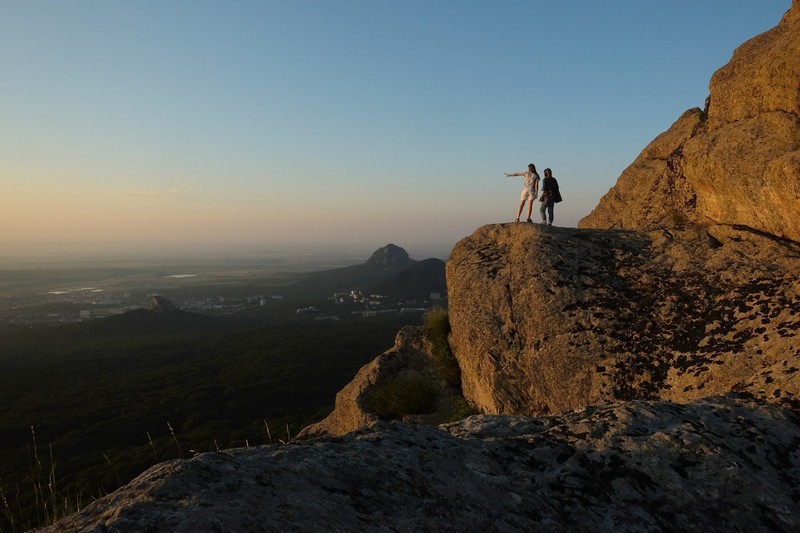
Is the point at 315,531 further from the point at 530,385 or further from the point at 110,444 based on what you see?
the point at 110,444

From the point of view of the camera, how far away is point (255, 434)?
198ft

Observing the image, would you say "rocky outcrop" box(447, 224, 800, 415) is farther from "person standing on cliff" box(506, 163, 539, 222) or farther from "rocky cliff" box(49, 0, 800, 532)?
"person standing on cliff" box(506, 163, 539, 222)

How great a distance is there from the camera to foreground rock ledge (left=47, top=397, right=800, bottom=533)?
3504 mm

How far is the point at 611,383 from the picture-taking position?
11.4 meters

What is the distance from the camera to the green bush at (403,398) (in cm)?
1677

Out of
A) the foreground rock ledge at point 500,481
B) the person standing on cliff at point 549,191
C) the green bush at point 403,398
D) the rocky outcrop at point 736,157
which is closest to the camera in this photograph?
the foreground rock ledge at point 500,481

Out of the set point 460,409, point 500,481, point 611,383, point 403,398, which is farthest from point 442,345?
point 500,481

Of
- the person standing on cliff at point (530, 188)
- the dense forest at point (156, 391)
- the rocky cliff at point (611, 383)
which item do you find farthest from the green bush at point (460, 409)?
the dense forest at point (156, 391)

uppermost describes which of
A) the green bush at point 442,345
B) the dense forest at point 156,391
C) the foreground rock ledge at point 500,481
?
the foreground rock ledge at point 500,481

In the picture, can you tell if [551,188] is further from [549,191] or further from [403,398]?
[403,398]

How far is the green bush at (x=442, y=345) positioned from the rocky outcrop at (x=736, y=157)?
8477mm

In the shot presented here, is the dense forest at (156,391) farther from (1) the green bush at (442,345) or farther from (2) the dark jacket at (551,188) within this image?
(2) the dark jacket at (551,188)

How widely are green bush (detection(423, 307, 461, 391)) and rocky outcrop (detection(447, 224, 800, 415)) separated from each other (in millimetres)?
766

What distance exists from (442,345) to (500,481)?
14.1 metres
